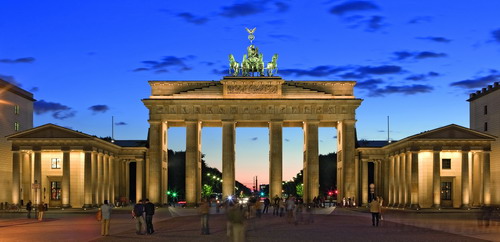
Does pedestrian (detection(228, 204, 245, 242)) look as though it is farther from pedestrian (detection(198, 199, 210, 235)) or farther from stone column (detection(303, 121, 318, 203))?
stone column (detection(303, 121, 318, 203))

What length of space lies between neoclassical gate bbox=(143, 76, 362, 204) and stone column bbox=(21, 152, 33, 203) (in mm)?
16538

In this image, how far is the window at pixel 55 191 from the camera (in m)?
99.1

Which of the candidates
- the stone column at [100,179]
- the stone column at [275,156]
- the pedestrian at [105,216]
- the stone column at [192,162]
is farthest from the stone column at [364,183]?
the pedestrian at [105,216]

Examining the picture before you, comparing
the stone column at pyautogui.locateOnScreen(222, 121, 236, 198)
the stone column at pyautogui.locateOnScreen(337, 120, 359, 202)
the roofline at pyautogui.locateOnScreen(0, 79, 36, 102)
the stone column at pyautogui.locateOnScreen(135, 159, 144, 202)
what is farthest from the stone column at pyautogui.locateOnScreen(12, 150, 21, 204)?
the stone column at pyautogui.locateOnScreen(337, 120, 359, 202)

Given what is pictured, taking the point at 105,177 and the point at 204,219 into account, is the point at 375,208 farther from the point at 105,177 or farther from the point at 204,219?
the point at 105,177

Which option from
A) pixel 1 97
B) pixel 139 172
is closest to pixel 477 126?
pixel 139 172

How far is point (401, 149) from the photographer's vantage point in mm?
97750

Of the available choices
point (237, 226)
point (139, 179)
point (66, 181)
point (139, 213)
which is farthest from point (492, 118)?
point (237, 226)

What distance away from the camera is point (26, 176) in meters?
97.2

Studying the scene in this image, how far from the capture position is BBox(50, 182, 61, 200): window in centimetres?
9912

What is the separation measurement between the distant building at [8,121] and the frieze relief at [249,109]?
18.5 m

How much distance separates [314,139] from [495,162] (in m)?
23.8

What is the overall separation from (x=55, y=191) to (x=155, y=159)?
47.1ft

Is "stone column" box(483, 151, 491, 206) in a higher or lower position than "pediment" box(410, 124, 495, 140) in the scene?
lower
